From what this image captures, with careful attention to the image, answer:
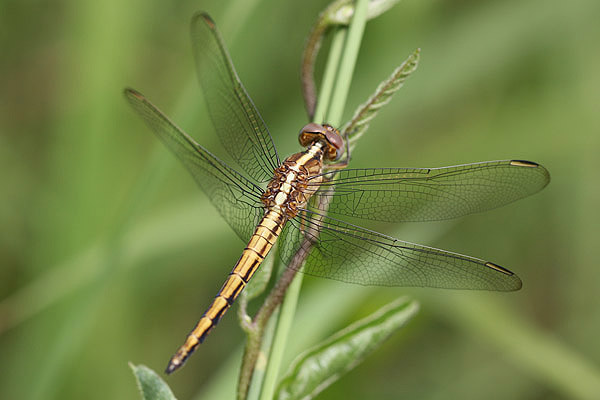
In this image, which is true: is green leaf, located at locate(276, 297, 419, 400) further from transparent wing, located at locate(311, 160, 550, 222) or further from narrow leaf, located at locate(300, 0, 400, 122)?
narrow leaf, located at locate(300, 0, 400, 122)

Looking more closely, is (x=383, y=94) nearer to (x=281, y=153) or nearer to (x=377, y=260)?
(x=377, y=260)

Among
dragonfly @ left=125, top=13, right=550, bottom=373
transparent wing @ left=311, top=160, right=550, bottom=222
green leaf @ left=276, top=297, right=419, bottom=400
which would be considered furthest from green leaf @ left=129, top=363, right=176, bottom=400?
transparent wing @ left=311, top=160, right=550, bottom=222

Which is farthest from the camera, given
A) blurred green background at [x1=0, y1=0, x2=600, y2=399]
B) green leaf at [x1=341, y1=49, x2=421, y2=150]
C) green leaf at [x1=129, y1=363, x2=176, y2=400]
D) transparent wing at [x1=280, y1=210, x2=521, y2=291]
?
blurred green background at [x1=0, y1=0, x2=600, y2=399]

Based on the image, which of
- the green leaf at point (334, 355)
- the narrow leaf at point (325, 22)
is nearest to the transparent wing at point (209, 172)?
the narrow leaf at point (325, 22)

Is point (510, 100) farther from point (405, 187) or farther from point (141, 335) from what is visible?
point (141, 335)

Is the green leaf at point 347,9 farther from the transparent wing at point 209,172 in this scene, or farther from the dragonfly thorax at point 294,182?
the transparent wing at point 209,172

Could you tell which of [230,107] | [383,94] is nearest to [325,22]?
[383,94]
